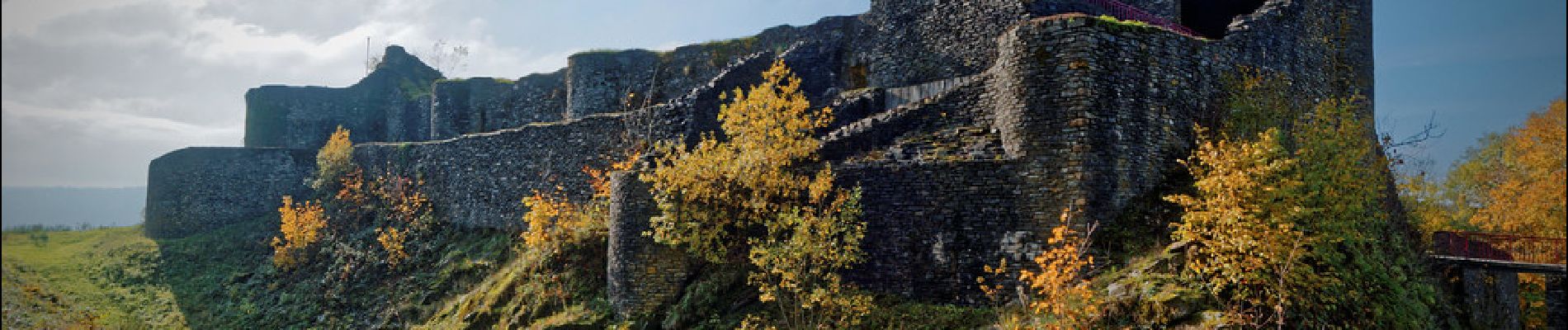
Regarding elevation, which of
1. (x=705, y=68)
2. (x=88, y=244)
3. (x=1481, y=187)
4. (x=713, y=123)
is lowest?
(x=88, y=244)

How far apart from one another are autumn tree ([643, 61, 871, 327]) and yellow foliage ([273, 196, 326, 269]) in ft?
59.7

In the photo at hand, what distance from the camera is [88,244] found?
3312 centimetres

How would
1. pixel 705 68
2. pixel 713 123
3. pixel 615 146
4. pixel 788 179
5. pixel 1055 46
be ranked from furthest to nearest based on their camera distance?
pixel 705 68
pixel 615 146
pixel 713 123
pixel 788 179
pixel 1055 46

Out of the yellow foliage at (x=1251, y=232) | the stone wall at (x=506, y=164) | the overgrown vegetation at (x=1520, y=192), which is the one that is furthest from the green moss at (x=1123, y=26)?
the stone wall at (x=506, y=164)

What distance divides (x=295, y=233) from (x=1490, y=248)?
33.9 m

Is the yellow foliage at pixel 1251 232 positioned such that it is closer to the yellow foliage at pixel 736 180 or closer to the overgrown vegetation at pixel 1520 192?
the yellow foliage at pixel 736 180

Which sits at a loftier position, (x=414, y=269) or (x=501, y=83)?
(x=501, y=83)

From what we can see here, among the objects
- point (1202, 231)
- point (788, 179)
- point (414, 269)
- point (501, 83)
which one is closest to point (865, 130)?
point (788, 179)

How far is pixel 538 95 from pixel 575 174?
11.7m

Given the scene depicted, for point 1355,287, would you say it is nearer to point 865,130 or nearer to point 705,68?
point 865,130

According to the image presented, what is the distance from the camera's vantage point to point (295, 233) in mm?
28219

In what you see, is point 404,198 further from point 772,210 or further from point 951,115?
point 951,115

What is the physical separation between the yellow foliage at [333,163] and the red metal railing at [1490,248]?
→ 34433 mm

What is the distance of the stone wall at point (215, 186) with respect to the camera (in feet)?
111
